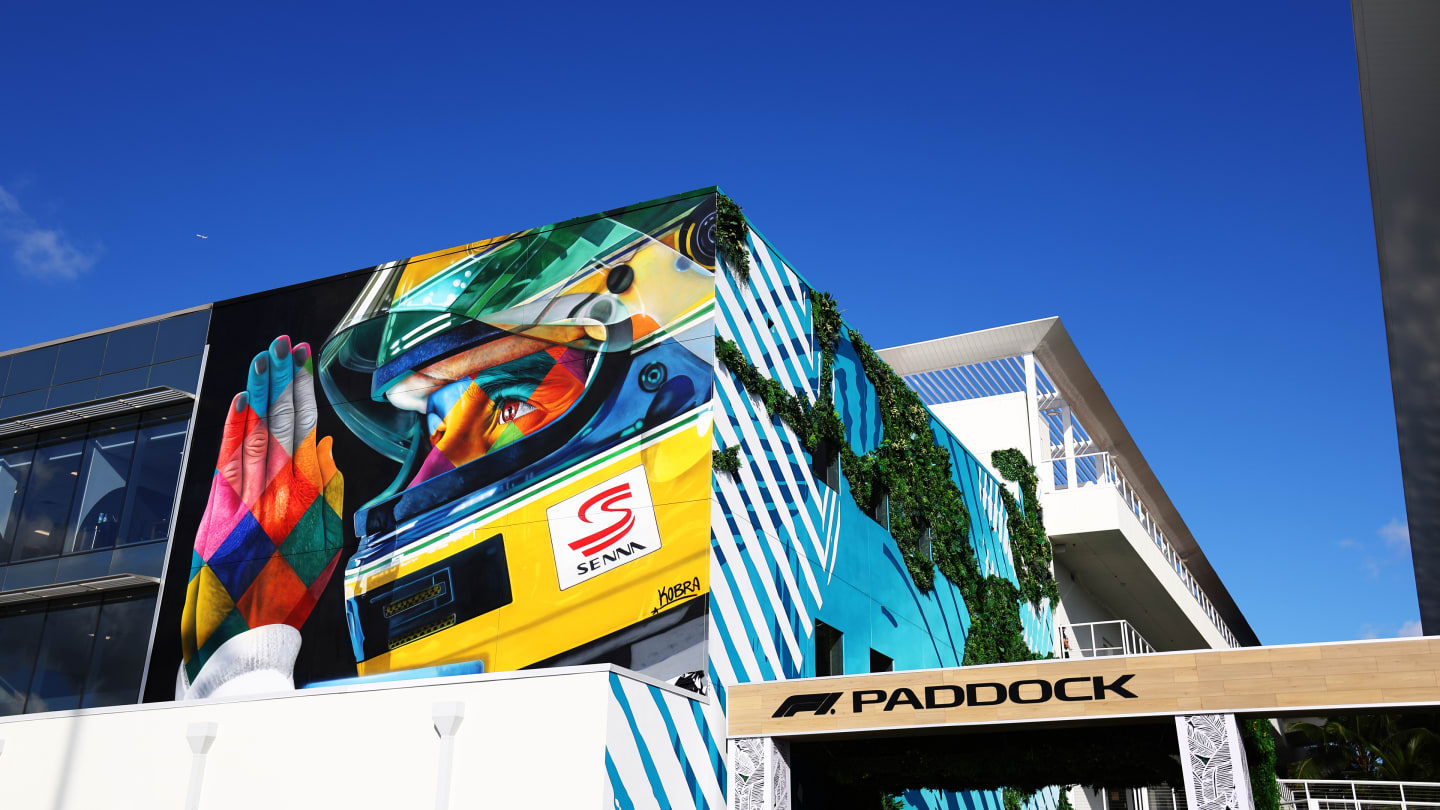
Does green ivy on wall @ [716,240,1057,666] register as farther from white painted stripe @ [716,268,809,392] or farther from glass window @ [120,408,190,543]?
glass window @ [120,408,190,543]

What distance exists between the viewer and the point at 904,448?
2133 cm

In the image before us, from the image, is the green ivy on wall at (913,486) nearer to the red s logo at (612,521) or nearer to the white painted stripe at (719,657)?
the red s logo at (612,521)

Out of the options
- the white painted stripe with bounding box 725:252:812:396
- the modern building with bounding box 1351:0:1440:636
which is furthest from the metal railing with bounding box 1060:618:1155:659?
the modern building with bounding box 1351:0:1440:636

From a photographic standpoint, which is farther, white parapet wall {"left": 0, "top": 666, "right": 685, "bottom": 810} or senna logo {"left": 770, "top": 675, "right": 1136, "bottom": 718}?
senna logo {"left": 770, "top": 675, "right": 1136, "bottom": 718}

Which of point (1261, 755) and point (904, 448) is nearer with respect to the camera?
point (1261, 755)

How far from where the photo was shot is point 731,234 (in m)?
16.3

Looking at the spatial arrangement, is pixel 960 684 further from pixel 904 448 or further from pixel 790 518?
pixel 904 448

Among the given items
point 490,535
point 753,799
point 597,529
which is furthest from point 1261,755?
point 490,535

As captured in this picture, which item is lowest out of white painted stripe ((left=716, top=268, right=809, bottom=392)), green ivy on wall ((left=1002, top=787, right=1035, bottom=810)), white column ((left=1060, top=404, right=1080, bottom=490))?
green ivy on wall ((left=1002, top=787, right=1035, bottom=810))

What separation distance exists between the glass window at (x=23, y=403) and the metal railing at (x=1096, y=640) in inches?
920

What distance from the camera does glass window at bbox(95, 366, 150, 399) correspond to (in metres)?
20.2

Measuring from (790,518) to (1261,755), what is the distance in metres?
7.22

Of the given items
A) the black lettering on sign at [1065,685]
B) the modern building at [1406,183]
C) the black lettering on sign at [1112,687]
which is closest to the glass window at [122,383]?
the black lettering on sign at [1065,685]

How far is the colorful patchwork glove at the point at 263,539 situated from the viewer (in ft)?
54.5
